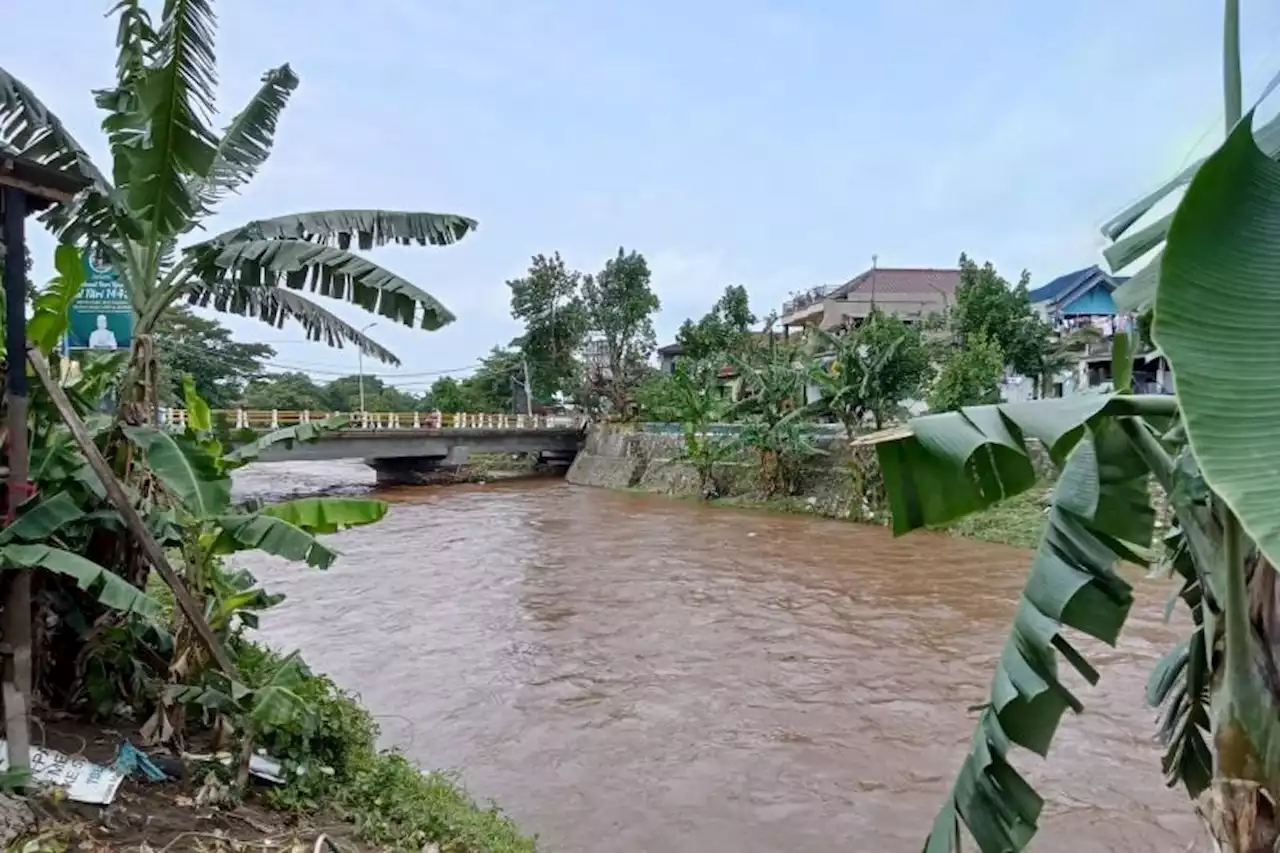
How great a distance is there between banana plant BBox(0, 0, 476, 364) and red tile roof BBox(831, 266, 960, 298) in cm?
3158

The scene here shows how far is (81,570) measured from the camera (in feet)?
10.3

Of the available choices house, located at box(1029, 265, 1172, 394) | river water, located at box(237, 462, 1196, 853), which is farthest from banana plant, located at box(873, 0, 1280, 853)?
house, located at box(1029, 265, 1172, 394)

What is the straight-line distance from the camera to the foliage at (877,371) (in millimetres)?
15719

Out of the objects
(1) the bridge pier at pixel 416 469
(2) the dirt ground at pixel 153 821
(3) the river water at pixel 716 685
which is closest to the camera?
(2) the dirt ground at pixel 153 821

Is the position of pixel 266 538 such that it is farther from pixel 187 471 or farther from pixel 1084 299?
pixel 1084 299

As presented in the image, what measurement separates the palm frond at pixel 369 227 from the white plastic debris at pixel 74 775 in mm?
2626

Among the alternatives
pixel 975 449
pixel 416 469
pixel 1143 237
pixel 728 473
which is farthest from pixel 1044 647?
pixel 416 469

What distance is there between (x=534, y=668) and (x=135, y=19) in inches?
203

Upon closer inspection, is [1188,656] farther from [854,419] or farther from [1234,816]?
[854,419]

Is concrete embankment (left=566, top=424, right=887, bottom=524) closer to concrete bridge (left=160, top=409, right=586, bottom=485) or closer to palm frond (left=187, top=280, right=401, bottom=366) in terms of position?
concrete bridge (left=160, top=409, right=586, bottom=485)

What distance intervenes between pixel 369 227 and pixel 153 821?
3.20 meters

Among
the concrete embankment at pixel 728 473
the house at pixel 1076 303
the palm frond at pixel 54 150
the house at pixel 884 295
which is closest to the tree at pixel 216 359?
the concrete embankment at pixel 728 473

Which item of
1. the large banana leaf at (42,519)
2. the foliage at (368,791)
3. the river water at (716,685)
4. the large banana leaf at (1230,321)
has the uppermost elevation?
the large banana leaf at (1230,321)

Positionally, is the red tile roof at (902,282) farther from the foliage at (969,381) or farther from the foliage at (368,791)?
the foliage at (368,791)
